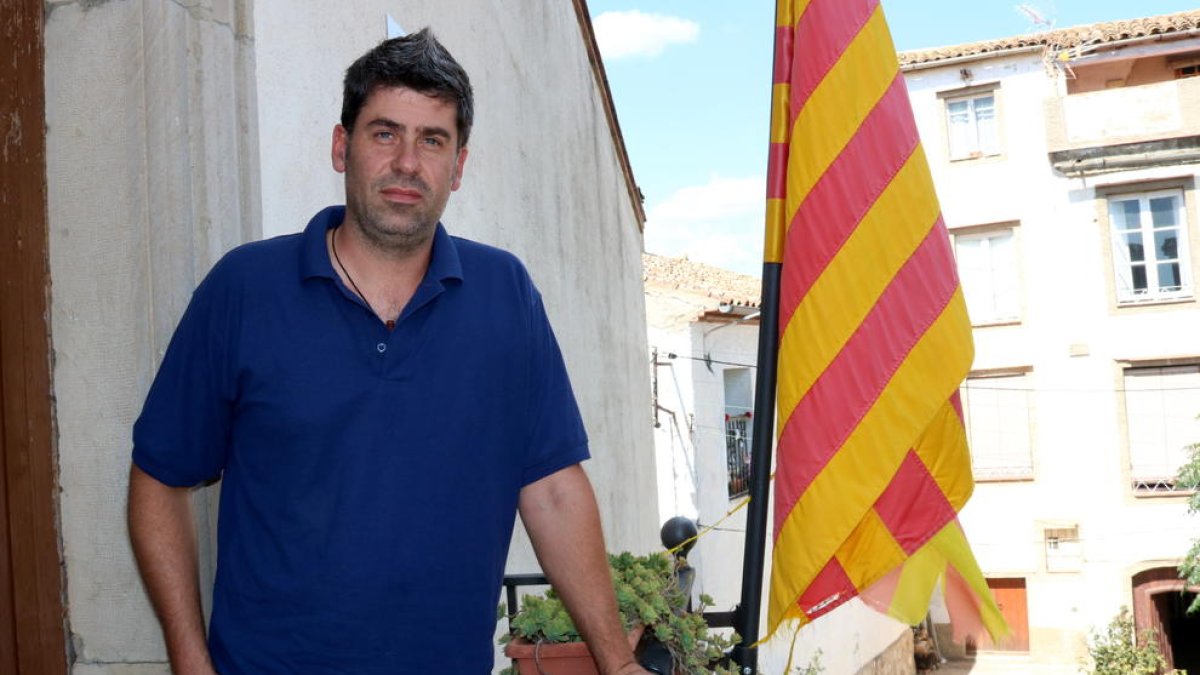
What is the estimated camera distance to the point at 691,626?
113 inches

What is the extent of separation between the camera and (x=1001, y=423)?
2206cm

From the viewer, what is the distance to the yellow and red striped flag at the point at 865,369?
331 cm

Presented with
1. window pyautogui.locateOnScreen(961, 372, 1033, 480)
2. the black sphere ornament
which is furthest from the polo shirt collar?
window pyautogui.locateOnScreen(961, 372, 1033, 480)

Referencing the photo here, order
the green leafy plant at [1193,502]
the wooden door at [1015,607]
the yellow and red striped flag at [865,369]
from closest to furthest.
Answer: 1. the yellow and red striped flag at [865,369]
2. the green leafy plant at [1193,502]
3. the wooden door at [1015,607]

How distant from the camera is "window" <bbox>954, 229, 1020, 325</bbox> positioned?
2212cm

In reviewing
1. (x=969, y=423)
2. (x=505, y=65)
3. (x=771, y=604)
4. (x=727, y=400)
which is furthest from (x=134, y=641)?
(x=969, y=423)

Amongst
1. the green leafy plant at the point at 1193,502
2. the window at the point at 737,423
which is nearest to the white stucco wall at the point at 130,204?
the window at the point at 737,423

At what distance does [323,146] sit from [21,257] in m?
0.94

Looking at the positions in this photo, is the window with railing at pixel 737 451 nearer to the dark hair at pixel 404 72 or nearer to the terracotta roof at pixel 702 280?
the terracotta roof at pixel 702 280

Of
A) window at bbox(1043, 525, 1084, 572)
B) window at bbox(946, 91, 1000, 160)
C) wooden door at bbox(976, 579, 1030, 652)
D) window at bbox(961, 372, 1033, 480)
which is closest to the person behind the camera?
window at bbox(1043, 525, 1084, 572)

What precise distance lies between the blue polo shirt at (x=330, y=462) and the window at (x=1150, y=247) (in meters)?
21.3

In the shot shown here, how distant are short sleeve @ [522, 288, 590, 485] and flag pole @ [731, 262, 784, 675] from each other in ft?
3.48

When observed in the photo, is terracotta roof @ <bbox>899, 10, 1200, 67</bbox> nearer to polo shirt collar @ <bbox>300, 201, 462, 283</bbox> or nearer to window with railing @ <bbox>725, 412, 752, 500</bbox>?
window with railing @ <bbox>725, 412, 752, 500</bbox>

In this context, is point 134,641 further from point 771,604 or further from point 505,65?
point 505,65
